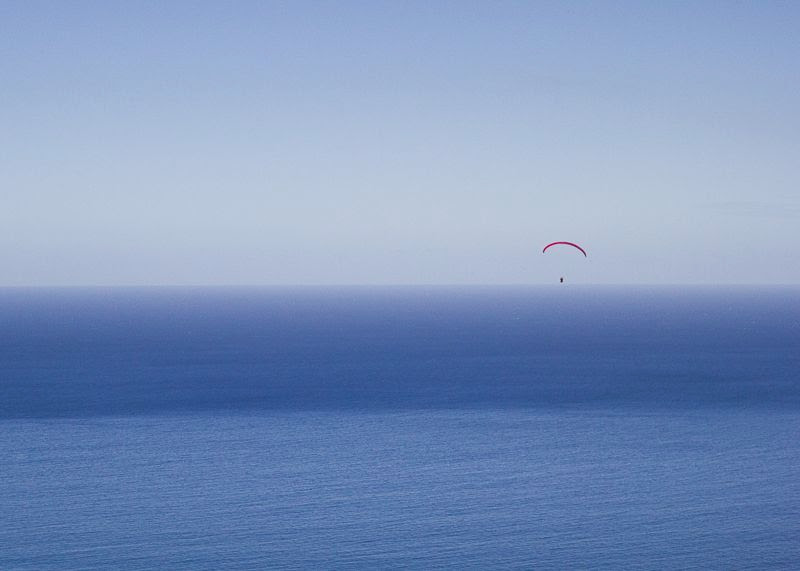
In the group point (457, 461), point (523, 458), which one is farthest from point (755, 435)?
point (457, 461)

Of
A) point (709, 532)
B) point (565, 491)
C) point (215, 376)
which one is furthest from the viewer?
point (215, 376)

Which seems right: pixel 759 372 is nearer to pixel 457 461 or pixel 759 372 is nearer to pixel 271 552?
pixel 457 461

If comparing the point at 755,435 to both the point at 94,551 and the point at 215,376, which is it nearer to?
the point at 94,551

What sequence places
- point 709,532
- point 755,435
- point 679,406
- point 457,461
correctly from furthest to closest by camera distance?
point 679,406
point 755,435
point 457,461
point 709,532

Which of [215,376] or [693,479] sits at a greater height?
[215,376]

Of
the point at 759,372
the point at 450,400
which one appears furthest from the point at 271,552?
the point at 759,372

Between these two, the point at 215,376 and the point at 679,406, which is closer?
the point at 679,406

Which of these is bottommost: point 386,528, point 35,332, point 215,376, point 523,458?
point 386,528
